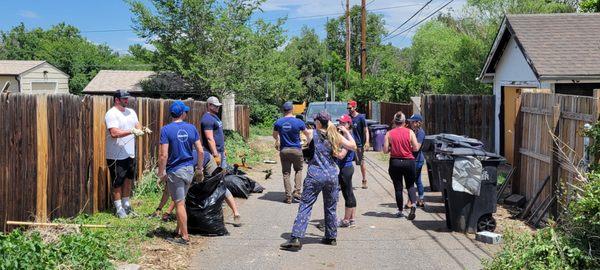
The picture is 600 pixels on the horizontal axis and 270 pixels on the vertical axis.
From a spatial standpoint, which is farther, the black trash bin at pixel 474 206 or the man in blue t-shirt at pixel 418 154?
the man in blue t-shirt at pixel 418 154

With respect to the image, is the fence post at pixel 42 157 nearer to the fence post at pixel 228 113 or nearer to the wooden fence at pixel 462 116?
the wooden fence at pixel 462 116

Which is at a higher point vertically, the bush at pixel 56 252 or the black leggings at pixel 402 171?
Result: the black leggings at pixel 402 171

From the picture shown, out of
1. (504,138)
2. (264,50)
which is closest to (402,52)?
(264,50)

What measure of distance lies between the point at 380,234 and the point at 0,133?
5062 mm

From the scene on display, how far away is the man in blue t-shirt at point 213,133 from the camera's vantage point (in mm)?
9547

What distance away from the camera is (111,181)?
9.07 metres

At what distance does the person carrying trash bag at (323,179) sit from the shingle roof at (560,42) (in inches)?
294

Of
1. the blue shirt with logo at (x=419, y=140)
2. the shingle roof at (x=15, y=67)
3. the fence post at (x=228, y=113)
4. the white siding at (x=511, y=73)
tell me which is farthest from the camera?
the shingle roof at (x=15, y=67)

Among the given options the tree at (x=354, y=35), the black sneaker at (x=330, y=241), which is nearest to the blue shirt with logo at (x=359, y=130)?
A: the black sneaker at (x=330, y=241)

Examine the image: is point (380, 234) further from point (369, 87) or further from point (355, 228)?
point (369, 87)

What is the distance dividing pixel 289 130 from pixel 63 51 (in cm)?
4946

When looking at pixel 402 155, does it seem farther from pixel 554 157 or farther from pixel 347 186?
pixel 554 157

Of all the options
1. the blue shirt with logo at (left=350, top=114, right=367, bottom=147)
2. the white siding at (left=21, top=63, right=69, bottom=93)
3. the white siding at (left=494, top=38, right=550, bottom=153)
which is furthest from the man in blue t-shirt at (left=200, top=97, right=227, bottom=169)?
the white siding at (left=21, top=63, right=69, bottom=93)

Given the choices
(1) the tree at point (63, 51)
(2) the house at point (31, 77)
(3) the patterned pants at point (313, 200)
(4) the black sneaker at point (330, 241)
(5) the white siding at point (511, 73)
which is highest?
(1) the tree at point (63, 51)
